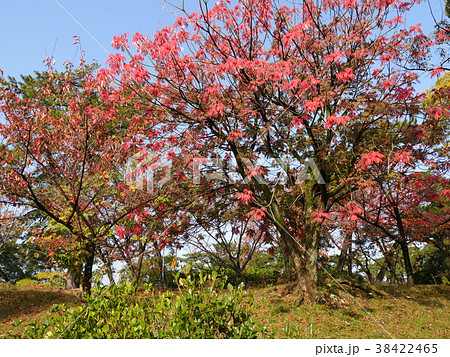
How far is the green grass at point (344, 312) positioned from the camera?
6926 mm

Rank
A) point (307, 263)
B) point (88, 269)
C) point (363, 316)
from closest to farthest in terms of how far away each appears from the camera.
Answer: point (88, 269) → point (363, 316) → point (307, 263)

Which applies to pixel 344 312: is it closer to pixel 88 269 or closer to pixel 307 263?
pixel 307 263

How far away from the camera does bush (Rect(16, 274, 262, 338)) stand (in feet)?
10.5

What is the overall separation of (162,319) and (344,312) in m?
5.78

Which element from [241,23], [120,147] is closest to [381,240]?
[241,23]

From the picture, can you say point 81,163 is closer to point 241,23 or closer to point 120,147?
point 120,147

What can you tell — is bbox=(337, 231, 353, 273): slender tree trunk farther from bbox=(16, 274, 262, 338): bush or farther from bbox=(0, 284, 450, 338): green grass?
bbox=(16, 274, 262, 338): bush

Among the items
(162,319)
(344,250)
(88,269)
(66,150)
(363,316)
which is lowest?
(363,316)

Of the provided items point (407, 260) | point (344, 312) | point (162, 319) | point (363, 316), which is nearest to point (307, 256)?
point (344, 312)

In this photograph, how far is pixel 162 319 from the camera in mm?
3391

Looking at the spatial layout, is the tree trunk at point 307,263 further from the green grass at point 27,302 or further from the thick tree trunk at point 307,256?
the green grass at point 27,302

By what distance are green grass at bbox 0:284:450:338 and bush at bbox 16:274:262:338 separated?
2.82 m

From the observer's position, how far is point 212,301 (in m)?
3.44

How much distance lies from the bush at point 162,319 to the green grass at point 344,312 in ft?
9.26
